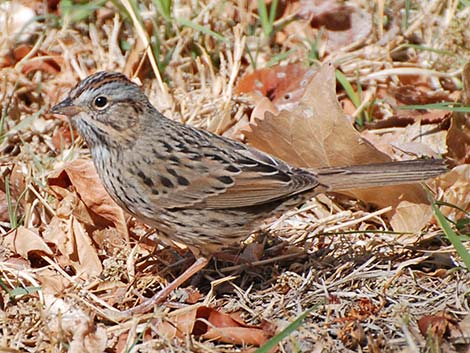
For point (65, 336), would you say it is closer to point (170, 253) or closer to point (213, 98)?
point (170, 253)

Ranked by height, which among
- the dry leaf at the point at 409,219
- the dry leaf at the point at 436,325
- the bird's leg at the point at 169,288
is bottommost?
the dry leaf at the point at 409,219

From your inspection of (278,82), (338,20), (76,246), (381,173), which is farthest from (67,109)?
(338,20)

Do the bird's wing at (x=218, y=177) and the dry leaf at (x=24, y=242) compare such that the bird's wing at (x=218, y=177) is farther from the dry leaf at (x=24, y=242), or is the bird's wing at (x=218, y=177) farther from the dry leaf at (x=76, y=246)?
the dry leaf at (x=24, y=242)

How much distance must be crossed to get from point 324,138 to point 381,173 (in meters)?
0.56

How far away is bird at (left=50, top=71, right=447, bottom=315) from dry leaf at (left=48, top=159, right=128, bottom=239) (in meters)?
0.34

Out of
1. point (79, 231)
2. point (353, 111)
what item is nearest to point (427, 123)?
point (353, 111)

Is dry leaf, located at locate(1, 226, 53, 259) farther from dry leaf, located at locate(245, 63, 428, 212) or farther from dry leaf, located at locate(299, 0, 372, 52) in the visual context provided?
dry leaf, located at locate(299, 0, 372, 52)

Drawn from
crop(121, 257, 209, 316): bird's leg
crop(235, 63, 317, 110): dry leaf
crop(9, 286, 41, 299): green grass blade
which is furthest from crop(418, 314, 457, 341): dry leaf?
crop(235, 63, 317, 110): dry leaf

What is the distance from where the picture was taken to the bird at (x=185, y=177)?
446 cm

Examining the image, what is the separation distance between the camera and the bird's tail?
4.39 meters

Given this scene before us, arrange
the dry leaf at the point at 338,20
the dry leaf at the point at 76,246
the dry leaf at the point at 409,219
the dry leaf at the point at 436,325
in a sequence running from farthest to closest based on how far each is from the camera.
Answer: the dry leaf at the point at 338,20, the dry leaf at the point at 409,219, the dry leaf at the point at 76,246, the dry leaf at the point at 436,325

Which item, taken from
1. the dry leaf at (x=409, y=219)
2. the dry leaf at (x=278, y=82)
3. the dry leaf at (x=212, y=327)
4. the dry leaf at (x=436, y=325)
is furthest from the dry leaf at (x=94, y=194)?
the dry leaf at (x=436, y=325)

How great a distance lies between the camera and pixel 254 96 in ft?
19.1

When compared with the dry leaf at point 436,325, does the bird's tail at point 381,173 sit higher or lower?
higher
